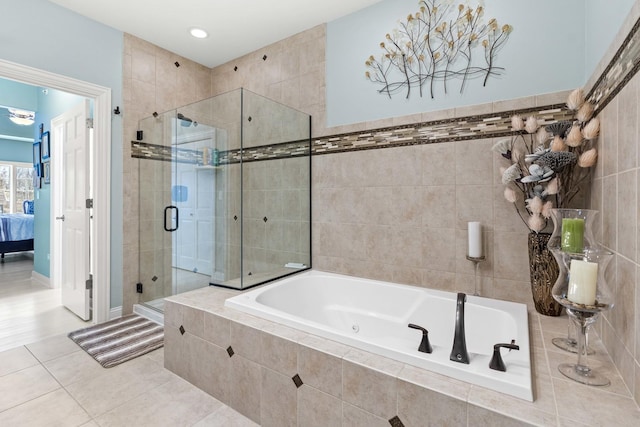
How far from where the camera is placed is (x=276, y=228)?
8.75ft

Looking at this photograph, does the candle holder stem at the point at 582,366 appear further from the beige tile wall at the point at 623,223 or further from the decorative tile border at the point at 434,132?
the decorative tile border at the point at 434,132

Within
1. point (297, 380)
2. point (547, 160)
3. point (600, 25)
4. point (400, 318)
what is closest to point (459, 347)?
point (297, 380)

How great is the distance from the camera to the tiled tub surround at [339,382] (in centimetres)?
96

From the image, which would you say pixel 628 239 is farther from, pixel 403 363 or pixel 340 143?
pixel 340 143

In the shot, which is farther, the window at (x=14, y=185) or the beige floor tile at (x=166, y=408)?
the window at (x=14, y=185)

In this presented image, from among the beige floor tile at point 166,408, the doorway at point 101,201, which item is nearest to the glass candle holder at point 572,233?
the beige floor tile at point 166,408

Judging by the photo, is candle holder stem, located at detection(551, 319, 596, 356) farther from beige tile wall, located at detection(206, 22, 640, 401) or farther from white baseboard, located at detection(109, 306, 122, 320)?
white baseboard, located at detection(109, 306, 122, 320)

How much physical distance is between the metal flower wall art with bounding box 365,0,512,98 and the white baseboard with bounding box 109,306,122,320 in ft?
10.1

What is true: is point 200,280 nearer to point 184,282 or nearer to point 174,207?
point 184,282

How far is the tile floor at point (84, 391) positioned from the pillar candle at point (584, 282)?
5.03 ft

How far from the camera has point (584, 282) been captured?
104 centimetres

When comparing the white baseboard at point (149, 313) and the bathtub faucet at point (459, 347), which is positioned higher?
the bathtub faucet at point (459, 347)

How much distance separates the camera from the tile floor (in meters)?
1.58

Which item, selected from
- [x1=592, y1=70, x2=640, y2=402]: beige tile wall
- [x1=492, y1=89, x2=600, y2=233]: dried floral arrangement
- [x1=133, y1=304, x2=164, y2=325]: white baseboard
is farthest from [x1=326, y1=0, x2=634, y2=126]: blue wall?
[x1=133, y1=304, x2=164, y2=325]: white baseboard
